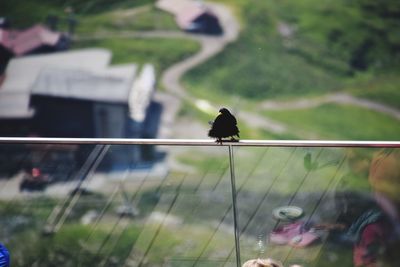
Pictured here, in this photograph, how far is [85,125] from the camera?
12.3m

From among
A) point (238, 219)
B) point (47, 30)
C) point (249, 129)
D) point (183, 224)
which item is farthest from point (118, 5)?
point (238, 219)

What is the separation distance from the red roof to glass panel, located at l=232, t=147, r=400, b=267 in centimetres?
1244

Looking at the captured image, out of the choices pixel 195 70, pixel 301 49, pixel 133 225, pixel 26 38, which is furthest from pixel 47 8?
pixel 133 225

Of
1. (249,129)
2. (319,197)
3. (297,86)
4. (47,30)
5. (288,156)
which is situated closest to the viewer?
(288,156)

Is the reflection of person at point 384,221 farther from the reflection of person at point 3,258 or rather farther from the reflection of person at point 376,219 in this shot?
the reflection of person at point 3,258

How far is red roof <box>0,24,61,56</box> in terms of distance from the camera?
1372cm

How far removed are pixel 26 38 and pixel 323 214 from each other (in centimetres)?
1303

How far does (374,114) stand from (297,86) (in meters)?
2.08

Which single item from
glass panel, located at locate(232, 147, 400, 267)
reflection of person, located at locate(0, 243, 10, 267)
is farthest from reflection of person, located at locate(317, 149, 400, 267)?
reflection of person, located at locate(0, 243, 10, 267)

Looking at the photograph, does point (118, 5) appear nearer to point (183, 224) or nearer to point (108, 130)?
point (108, 130)

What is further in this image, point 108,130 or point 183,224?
point 108,130

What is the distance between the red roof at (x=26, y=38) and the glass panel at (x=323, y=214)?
1244cm

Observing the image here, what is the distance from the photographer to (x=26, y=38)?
13.9 m

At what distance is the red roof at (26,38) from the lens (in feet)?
45.0
